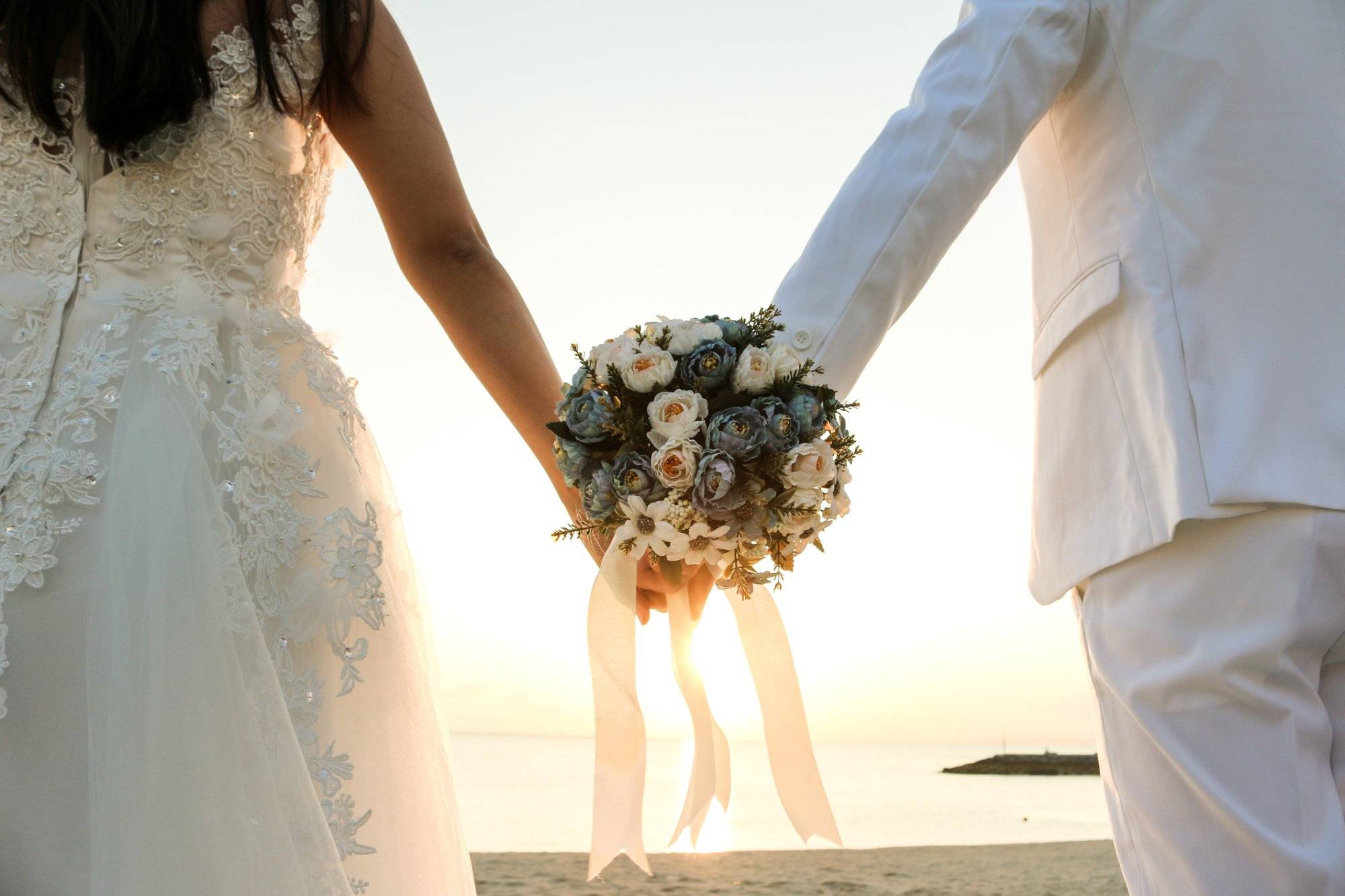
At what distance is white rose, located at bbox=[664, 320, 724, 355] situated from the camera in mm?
1773

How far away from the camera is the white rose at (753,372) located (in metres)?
1.73

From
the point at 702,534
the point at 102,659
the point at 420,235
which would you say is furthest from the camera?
the point at 420,235

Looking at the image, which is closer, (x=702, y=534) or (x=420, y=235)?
(x=702, y=534)

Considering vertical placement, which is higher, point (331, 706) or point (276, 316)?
point (276, 316)

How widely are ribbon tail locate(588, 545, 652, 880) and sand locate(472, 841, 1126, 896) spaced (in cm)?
569

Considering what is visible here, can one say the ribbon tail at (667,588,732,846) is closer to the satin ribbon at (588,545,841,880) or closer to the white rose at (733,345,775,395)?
the satin ribbon at (588,545,841,880)

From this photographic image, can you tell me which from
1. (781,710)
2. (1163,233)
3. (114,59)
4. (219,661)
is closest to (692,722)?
(781,710)

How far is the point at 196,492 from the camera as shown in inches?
65.3

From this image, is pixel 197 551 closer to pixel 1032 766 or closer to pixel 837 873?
pixel 837 873

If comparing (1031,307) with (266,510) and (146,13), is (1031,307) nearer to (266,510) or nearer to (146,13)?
(266,510)

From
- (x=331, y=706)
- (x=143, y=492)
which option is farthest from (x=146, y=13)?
(x=331, y=706)

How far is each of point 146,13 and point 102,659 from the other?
37.0 inches

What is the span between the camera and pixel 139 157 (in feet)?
5.86

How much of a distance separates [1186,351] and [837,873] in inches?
288
